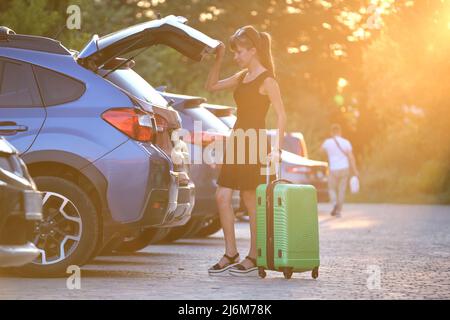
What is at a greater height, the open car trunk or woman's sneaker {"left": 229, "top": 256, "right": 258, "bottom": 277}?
the open car trunk

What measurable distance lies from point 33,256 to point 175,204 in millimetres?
2615

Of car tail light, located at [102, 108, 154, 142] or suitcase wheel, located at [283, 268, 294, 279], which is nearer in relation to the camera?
car tail light, located at [102, 108, 154, 142]

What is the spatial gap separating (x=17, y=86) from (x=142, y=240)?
2.34 metres

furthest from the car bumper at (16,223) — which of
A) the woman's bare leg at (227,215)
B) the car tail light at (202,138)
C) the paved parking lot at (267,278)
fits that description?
the car tail light at (202,138)

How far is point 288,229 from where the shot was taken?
10250 millimetres

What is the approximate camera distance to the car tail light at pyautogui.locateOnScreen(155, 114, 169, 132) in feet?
34.9

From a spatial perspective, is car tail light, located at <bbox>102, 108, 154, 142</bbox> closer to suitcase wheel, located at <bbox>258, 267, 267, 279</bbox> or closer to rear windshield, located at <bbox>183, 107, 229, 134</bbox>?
suitcase wheel, located at <bbox>258, 267, 267, 279</bbox>

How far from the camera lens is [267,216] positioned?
1039 cm

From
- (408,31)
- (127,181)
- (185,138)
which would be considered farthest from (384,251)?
(408,31)

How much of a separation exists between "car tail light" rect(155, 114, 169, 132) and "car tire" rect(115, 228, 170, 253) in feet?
4.63

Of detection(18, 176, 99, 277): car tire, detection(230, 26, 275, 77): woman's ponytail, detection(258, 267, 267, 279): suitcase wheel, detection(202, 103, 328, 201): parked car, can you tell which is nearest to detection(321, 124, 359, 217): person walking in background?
detection(202, 103, 328, 201): parked car

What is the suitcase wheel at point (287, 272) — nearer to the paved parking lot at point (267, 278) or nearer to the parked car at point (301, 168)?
the paved parking lot at point (267, 278)

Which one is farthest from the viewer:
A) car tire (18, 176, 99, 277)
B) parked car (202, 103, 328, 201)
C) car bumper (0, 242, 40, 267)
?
parked car (202, 103, 328, 201)

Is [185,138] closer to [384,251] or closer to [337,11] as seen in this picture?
[384,251]
